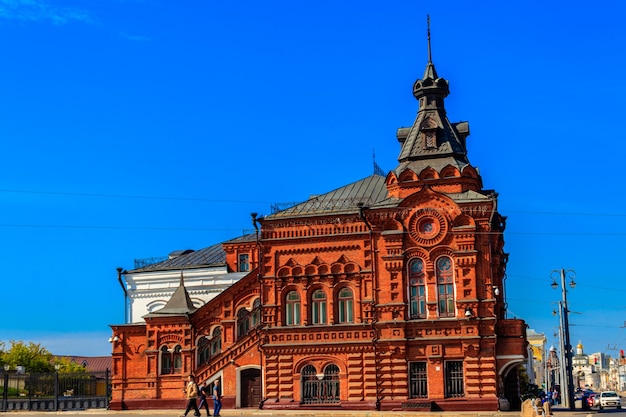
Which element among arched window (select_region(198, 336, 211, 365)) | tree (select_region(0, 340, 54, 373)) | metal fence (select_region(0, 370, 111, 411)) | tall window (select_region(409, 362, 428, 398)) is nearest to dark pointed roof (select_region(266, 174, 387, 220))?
tall window (select_region(409, 362, 428, 398))

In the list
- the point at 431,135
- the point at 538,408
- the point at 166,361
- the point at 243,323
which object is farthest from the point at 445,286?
the point at 166,361

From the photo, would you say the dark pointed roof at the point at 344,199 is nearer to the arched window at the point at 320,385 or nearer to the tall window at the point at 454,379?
the arched window at the point at 320,385

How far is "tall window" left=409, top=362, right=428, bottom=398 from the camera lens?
43.6 meters

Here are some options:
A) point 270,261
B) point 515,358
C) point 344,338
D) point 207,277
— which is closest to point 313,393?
point 344,338

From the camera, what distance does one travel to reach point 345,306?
4562cm

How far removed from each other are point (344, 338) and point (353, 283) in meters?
2.85

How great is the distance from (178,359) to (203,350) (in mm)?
1500

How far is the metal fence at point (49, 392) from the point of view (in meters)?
52.1

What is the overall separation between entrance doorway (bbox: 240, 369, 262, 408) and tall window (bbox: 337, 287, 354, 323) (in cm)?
597

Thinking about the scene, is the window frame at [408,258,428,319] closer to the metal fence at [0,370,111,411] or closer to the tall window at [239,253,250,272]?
the tall window at [239,253,250,272]

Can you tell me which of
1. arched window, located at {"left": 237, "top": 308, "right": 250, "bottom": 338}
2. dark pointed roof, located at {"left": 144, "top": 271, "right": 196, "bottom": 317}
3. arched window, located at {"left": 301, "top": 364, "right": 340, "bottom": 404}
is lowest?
arched window, located at {"left": 301, "top": 364, "right": 340, "bottom": 404}

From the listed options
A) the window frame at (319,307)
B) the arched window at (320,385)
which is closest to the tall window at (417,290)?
the window frame at (319,307)

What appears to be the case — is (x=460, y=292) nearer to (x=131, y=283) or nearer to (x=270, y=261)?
(x=270, y=261)

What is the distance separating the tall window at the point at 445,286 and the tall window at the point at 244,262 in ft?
57.8
